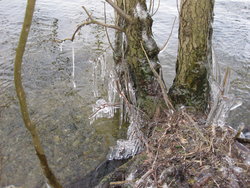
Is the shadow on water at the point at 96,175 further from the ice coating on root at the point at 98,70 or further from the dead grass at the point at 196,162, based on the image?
the ice coating on root at the point at 98,70

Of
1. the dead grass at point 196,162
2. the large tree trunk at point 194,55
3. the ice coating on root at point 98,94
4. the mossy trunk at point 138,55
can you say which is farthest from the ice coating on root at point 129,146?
the dead grass at point 196,162

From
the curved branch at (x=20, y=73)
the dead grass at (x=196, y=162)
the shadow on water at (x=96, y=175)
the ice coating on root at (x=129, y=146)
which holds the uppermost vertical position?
the curved branch at (x=20, y=73)

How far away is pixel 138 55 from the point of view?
12.8 feet

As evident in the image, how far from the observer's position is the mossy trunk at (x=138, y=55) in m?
3.71

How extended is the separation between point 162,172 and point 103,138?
2.00 metres

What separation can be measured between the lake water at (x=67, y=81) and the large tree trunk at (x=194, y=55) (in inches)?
42.7

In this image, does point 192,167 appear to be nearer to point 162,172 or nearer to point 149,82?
point 162,172

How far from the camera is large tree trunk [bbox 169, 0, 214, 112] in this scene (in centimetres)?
335

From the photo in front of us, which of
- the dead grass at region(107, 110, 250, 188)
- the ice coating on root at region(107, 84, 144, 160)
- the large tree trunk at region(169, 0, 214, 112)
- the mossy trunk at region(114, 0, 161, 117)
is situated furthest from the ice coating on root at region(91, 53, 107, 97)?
the dead grass at region(107, 110, 250, 188)

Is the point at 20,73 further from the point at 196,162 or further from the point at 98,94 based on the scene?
the point at 98,94

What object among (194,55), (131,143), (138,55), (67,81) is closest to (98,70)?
(67,81)

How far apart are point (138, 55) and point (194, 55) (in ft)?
2.64

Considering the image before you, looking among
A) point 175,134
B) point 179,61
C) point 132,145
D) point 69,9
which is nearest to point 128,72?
point 179,61

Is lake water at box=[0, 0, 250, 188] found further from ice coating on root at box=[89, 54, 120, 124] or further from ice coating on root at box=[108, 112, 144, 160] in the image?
ice coating on root at box=[108, 112, 144, 160]
